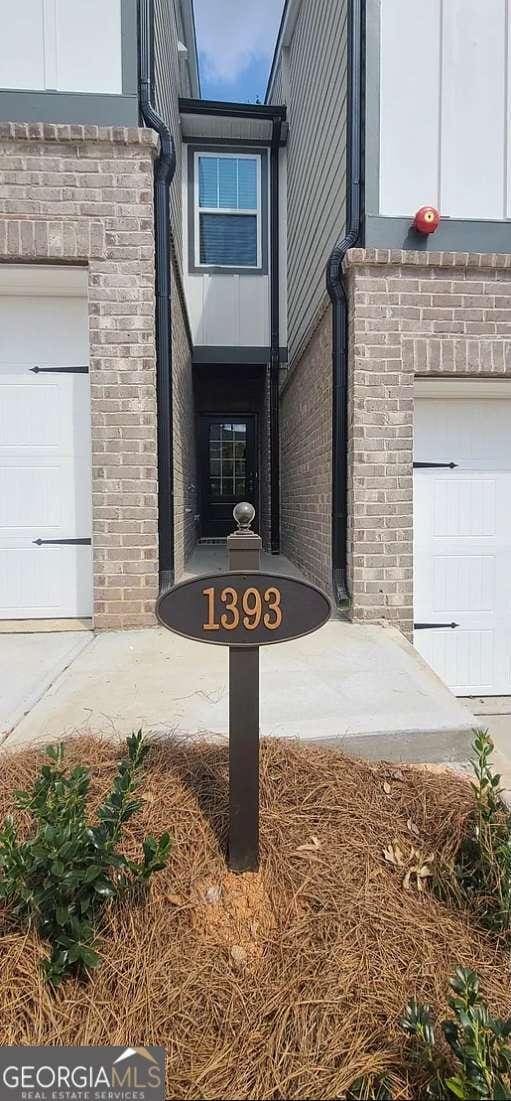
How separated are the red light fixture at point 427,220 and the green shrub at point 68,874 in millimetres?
3993

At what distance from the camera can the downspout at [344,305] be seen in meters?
3.98

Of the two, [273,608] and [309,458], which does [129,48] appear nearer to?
[309,458]

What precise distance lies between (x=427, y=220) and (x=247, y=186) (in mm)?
5446

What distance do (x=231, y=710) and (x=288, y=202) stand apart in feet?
26.4

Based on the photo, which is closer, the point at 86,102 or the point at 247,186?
the point at 86,102

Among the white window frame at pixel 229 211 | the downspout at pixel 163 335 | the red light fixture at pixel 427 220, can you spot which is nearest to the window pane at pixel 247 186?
the white window frame at pixel 229 211

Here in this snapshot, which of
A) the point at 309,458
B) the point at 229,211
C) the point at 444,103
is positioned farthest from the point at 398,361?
the point at 229,211

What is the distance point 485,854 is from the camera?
1.67m

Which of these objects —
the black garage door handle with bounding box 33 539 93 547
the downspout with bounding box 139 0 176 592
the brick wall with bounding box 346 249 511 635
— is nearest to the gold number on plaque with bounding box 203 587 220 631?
the downspout with bounding box 139 0 176 592

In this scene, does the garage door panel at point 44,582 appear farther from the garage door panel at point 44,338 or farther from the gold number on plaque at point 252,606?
the gold number on plaque at point 252,606

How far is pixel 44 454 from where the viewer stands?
13.7ft

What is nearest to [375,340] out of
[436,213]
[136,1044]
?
[436,213]

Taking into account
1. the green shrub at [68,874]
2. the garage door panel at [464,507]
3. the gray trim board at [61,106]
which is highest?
the gray trim board at [61,106]

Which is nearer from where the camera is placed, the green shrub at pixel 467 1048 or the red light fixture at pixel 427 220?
the green shrub at pixel 467 1048
